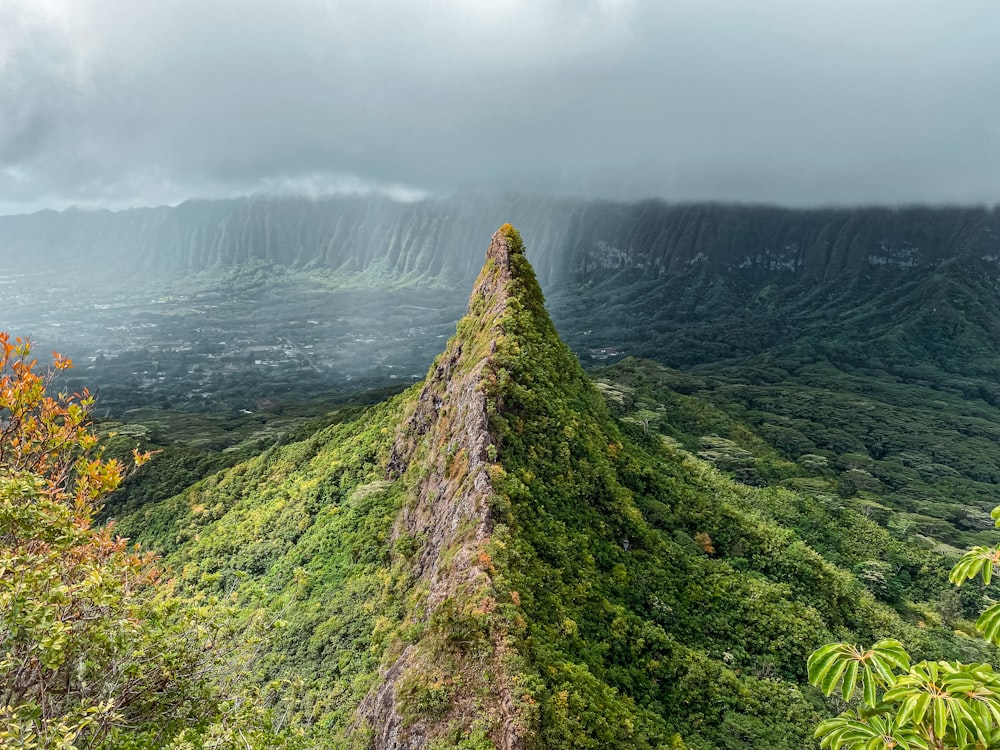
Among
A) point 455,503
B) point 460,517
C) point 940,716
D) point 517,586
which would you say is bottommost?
point 517,586

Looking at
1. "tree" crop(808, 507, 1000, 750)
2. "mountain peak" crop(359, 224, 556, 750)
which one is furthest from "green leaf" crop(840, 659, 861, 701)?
"mountain peak" crop(359, 224, 556, 750)

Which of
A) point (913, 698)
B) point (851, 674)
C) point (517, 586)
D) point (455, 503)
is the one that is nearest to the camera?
point (913, 698)

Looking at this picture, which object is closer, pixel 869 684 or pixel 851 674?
pixel 869 684

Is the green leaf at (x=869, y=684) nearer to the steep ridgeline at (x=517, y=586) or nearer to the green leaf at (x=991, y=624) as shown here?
the green leaf at (x=991, y=624)

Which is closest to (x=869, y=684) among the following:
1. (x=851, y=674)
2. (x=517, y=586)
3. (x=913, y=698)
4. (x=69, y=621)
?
(x=851, y=674)

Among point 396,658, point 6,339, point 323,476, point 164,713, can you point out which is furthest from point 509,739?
point 323,476

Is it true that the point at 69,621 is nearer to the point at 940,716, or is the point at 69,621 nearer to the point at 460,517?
the point at 940,716

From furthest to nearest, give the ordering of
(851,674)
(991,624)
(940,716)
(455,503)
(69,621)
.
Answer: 1. (455,503)
2. (69,621)
3. (991,624)
4. (851,674)
5. (940,716)
